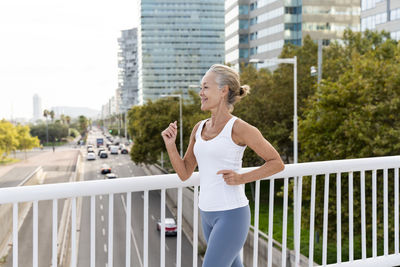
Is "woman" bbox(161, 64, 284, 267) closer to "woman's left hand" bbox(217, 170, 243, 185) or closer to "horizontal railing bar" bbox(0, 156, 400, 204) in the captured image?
"woman's left hand" bbox(217, 170, 243, 185)

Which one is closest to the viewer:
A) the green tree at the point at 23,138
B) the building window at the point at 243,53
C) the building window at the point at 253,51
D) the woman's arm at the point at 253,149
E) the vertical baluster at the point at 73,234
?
the woman's arm at the point at 253,149

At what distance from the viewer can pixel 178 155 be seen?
2570 mm

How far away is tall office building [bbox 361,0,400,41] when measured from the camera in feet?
165

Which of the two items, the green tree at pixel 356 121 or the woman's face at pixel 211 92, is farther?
the green tree at pixel 356 121

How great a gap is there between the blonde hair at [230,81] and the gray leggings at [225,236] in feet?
2.06

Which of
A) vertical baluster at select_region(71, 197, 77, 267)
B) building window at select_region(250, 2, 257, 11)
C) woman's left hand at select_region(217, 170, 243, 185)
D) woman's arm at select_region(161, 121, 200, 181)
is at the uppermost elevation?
building window at select_region(250, 2, 257, 11)

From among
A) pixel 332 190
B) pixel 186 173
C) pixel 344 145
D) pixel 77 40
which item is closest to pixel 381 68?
pixel 344 145

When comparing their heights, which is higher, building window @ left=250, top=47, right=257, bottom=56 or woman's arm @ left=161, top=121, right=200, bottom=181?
building window @ left=250, top=47, right=257, bottom=56

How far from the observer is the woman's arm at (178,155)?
2.59 metres

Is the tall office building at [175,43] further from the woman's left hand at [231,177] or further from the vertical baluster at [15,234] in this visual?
the woman's left hand at [231,177]

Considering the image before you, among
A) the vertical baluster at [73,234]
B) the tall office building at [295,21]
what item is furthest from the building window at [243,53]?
the vertical baluster at [73,234]

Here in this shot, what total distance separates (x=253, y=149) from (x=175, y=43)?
141542 mm

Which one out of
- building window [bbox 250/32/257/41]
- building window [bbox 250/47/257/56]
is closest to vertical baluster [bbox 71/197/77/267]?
building window [bbox 250/47/257/56]

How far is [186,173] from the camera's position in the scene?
2.74m
